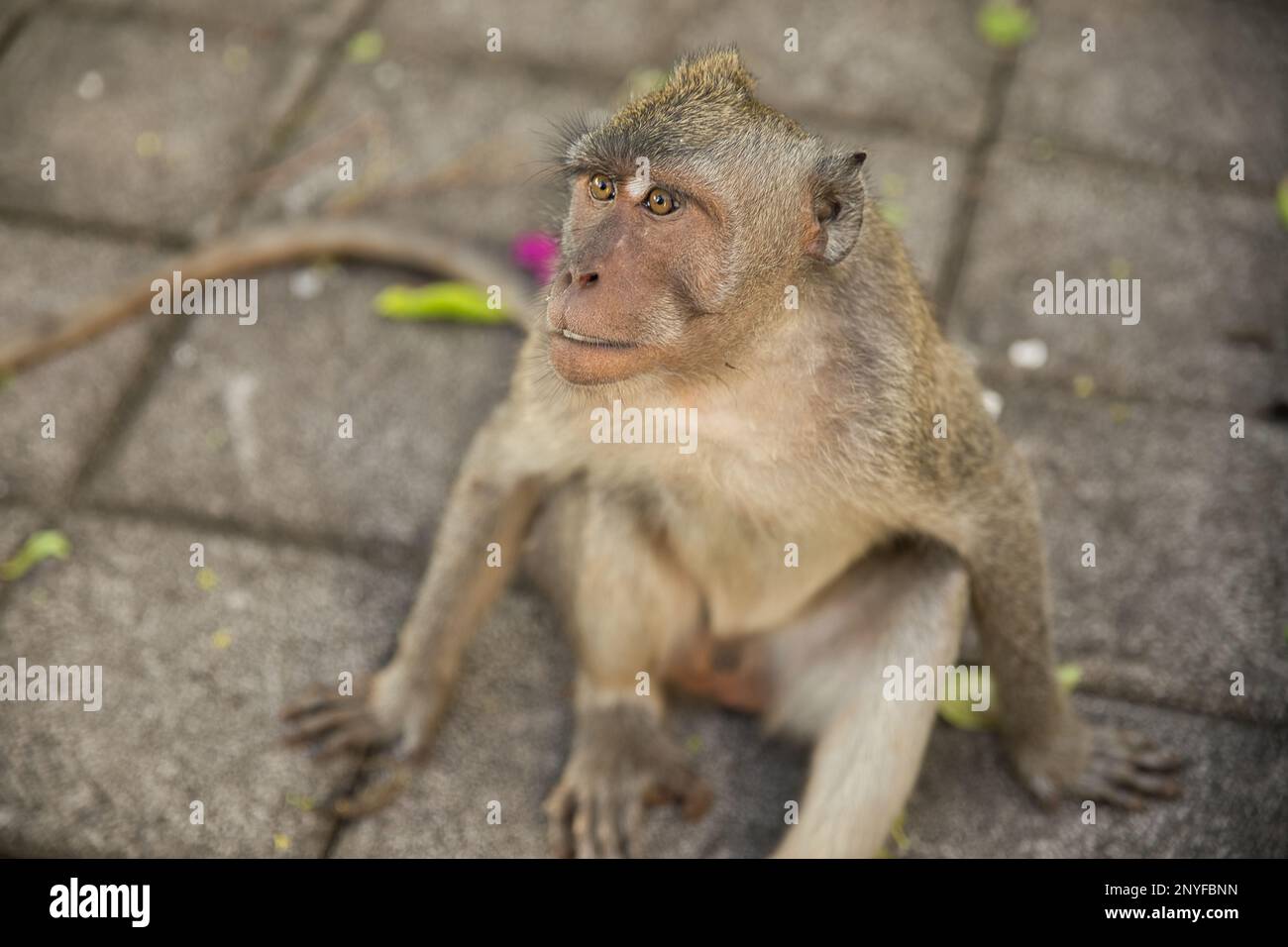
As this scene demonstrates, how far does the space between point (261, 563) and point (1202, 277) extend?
377cm

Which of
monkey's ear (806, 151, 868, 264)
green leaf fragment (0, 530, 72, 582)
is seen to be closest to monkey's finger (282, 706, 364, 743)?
green leaf fragment (0, 530, 72, 582)

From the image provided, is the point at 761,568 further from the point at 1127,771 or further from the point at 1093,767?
the point at 1127,771

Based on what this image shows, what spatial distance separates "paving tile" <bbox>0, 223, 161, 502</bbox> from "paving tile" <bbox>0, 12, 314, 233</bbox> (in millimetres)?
208

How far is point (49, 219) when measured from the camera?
18.7 ft

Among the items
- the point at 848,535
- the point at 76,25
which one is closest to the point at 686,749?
the point at 848,535

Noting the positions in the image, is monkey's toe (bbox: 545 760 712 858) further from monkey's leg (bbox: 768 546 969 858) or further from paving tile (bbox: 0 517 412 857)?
paving tile (bbox: 0 517 412 857)

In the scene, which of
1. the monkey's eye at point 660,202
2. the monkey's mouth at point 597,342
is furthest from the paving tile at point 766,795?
the monkey's eye at point 660,202

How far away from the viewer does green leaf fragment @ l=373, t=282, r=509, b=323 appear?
5.29m

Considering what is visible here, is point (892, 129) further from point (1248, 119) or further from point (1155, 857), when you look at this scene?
point (1155, 857)

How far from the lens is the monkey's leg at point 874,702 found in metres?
3.72

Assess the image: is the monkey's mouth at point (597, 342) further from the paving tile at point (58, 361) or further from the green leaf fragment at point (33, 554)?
the paving tile at point (58, 361)

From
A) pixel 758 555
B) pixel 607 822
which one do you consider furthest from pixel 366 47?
pixel 607 822

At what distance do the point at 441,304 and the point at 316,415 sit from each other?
0.64m

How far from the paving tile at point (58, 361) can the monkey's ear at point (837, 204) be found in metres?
3.00
